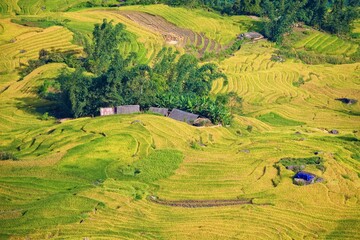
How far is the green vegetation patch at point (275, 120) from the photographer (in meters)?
36.1

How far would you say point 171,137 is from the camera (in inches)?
1139

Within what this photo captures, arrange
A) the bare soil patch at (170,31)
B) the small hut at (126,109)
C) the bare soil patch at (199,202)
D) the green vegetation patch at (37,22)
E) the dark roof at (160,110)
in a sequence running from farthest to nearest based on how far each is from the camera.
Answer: the bare soil patch at (170,31) < the green vegetation patch at (37,22) < the dark roof at (160,110) < the small hut at (126,109) < the bare soil patch at (199,202)

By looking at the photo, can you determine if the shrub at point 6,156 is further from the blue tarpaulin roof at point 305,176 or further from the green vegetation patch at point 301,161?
the blue tarpaulin roof at point 305,176

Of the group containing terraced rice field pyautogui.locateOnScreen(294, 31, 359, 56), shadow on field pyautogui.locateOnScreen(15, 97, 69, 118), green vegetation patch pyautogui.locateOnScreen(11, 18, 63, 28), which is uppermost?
green vegetation patch pyautogui.locateOnScreen(11, 18, 63, 28)

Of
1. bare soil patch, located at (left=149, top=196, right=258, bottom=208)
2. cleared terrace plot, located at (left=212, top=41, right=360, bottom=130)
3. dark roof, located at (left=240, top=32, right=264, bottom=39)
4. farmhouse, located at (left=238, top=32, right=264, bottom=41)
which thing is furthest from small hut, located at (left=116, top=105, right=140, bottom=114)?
dark roof, located at (left=240, top=32, right=264, bottom=39)

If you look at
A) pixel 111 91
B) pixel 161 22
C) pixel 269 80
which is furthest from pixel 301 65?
pixel 111 91

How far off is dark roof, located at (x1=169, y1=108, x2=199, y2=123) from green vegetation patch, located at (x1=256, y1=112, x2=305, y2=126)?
655cm

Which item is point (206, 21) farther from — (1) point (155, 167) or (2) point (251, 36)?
(1) point (155, 167)

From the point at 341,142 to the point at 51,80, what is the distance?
20.7 m

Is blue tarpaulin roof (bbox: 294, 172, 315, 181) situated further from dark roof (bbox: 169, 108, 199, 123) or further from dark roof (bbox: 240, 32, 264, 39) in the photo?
dark roof (bbox: 240, 32, 264, 39)

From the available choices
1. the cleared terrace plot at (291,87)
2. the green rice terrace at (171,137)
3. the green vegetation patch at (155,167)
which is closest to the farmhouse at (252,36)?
the green rice terrace at (171,137)

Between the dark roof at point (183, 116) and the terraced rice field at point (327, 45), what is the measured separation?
82.3 feet

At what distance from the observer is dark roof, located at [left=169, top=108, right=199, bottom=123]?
32.1 m

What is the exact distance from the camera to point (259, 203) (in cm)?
2319
